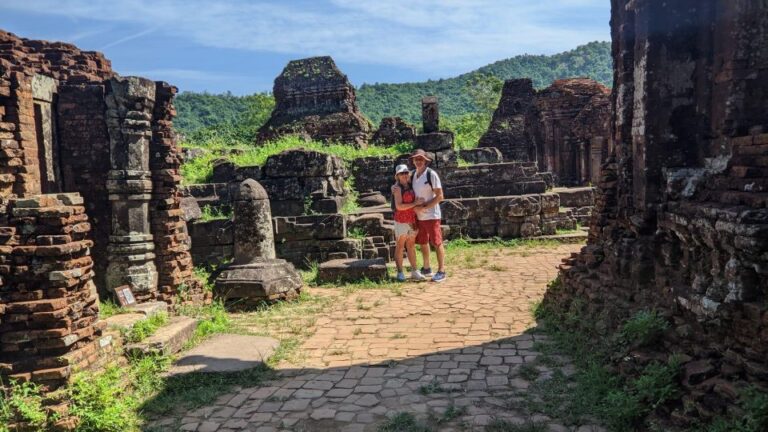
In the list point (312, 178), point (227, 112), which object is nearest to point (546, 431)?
point (312, 178)

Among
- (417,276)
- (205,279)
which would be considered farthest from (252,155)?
(417,276)

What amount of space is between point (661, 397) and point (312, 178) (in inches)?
349

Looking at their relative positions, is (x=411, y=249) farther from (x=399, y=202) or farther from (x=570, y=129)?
(x=570, y=129)

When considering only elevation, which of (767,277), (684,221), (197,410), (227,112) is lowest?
(197,410)

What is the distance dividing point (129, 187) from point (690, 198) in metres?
6.18

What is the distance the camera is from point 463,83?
65.4m

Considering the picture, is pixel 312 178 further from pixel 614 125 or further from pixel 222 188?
pixel 614 125

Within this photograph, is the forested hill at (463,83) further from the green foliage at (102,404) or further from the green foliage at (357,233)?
the green foliage at (102,404)

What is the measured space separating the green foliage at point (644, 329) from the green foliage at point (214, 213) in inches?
326

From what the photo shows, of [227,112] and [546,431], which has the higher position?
[227,112]

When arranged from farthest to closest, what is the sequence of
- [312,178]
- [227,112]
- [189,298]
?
[227,112] → [312,178] → [189,298]

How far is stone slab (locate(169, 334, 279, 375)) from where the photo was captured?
4.94 m

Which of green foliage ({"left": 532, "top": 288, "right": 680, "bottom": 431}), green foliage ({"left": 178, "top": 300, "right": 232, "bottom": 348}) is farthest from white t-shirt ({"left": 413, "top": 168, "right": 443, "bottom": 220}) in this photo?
green foliage ({"left": 532, "top": 288, "right": 680, "bottom": 431})

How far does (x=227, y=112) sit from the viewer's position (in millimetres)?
55656
